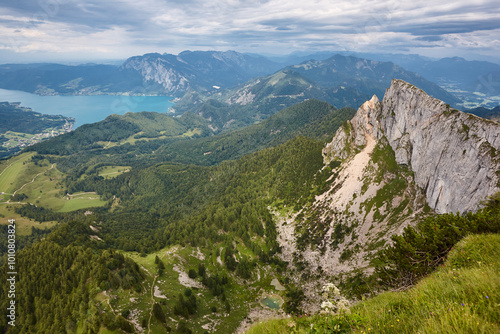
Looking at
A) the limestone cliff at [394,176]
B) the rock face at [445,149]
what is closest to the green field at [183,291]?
the limestone cliff at [394,176]

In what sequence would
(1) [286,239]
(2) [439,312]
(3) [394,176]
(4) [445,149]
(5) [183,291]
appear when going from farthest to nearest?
(1) [286,239] → (3) [394,176] → (5) [183,291] → (4) [445,149] → (2) [439,312]

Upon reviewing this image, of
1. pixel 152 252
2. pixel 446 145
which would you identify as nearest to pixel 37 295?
pixel 152 252

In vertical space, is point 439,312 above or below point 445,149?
above

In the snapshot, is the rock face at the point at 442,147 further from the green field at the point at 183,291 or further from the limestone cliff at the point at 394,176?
the green field at the point at 183,291

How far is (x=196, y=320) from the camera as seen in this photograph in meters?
78.1

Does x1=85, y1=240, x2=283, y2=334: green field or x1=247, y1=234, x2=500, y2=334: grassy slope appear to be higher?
x1=247, y1=234, x2=500, y2=334: grassy slope

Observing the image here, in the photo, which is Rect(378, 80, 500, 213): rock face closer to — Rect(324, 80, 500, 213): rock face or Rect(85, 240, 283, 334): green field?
Rect(324, 80, 500, 213): rock face

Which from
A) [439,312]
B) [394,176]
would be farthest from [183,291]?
[394,176]

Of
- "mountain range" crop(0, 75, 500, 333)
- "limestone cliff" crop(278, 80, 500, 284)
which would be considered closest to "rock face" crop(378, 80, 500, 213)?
"limestone cliff" crop(278, 80, 500, 284)

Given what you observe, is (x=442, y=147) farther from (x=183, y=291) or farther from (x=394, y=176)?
(x=183, y=291)

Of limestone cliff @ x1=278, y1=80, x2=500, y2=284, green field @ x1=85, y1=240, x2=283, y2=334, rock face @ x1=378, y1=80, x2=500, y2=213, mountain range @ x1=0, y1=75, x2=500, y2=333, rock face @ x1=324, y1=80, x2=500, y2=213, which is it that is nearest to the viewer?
green field @ x1=85, y1=240, x2=283, y2=334

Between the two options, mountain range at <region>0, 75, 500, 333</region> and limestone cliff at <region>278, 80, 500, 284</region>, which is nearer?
mountain range at <region>0, 75, 500, 333</region>

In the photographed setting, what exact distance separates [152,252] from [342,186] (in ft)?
333

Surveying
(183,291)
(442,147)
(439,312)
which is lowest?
(183,291)
